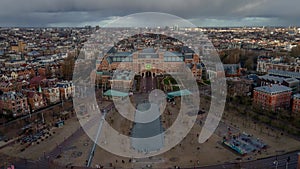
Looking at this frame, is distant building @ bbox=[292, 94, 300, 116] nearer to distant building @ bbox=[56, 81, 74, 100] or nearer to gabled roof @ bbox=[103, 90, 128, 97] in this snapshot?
gabled roof @ bbox=[103, 90, 128, 97]

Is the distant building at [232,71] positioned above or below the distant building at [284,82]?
above

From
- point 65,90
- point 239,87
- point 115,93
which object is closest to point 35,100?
point 65,90

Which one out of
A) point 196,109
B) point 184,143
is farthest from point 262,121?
point 184,143

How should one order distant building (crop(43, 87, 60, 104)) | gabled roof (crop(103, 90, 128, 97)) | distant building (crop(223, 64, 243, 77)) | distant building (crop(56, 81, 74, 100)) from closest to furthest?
distant building (crop(43, 87, 60, 104)) → distant building (crop(56, 81, 74, 100)) → gabled roof (crop(103, 90, 128, 97)) → distant building (crop(223, 64, 243, 77))

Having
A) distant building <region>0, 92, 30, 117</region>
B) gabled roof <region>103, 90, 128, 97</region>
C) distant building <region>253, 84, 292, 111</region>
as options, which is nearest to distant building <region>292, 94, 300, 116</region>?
distant building <region>253, 84, 292, 111</region>

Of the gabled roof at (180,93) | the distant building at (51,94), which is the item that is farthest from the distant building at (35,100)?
the gabled roof at (180,93)

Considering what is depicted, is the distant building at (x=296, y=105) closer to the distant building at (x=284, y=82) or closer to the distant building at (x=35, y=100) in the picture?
the distant building at (x=284, y=82)

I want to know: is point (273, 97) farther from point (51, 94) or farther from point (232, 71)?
point (51, 94)

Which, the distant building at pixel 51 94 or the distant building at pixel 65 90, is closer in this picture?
the distant building at pixel 51 94
